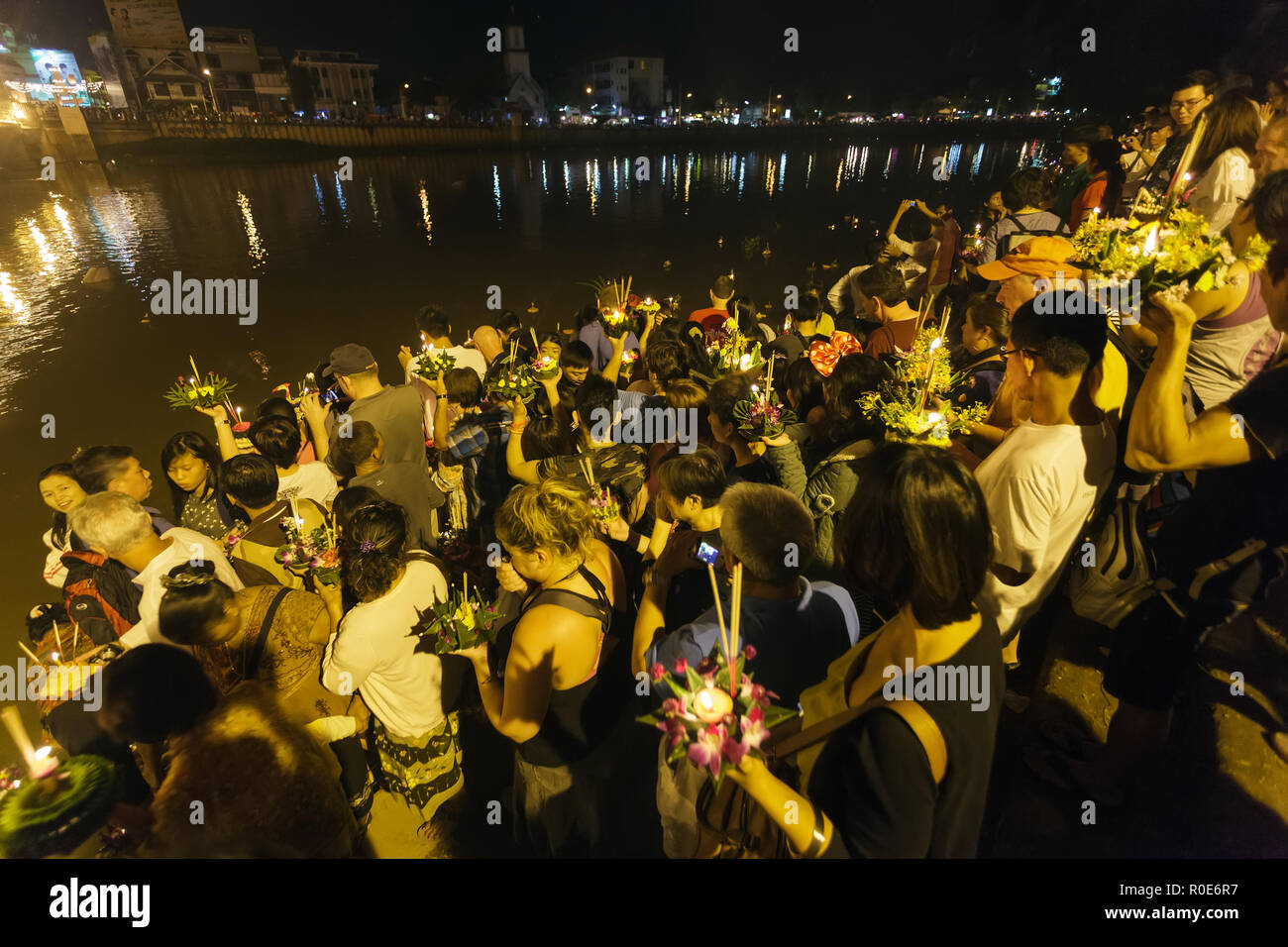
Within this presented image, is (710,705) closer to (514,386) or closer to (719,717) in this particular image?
(719,717)

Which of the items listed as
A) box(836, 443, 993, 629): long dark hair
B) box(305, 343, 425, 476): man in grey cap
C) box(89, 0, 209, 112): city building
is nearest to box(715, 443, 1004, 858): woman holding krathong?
box(836, 443, 993, 629): long dark hair

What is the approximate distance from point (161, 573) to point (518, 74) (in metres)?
113

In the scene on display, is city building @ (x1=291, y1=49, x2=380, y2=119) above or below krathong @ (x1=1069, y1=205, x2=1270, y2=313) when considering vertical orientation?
above

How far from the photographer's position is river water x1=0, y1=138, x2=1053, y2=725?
12008 millimetres

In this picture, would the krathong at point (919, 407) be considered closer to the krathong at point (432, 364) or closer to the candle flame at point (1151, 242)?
the candle flame at point (1151, 242)

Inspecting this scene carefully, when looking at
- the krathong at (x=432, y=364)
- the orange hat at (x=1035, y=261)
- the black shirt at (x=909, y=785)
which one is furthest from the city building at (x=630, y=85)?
the black shirt at (x=909, y=785)

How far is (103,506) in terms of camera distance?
3127mm

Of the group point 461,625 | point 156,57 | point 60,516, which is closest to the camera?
point 461,625

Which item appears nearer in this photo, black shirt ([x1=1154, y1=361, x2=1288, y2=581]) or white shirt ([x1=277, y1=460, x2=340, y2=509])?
black shirt ([x1=1154, y1=361, x2=1288, y2=581])

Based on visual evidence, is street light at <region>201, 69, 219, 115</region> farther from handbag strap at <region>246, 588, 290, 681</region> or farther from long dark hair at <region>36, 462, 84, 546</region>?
handbag strap at <region>246, 588, 290, 681</region>

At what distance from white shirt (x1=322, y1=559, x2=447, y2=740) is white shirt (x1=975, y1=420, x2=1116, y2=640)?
2686mm

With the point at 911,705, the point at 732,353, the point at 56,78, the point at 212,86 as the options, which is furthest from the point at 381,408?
the point at 56,78

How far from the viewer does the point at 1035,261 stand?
4.99 m

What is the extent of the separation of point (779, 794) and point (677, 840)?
1.10m
